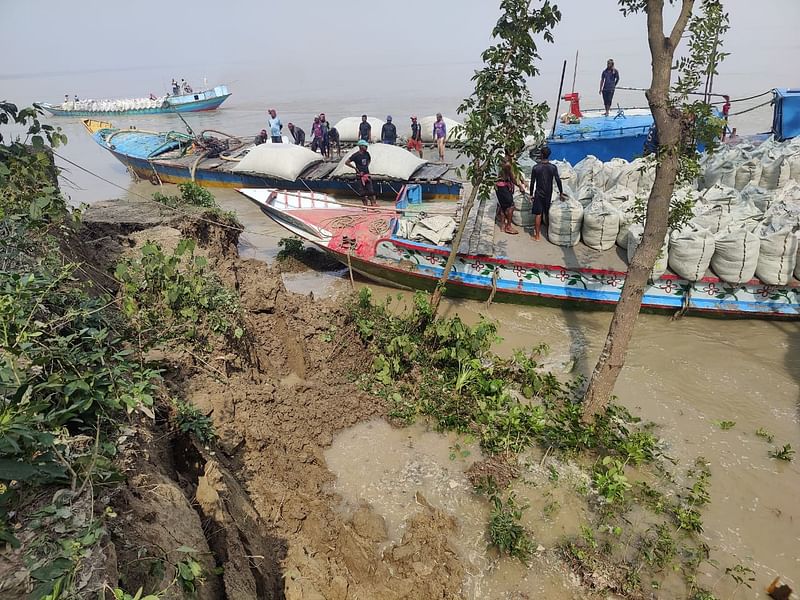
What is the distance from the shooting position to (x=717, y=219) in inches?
283

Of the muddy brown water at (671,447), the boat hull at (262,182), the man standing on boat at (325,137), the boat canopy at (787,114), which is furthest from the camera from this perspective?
the man standing on boat at (325,137)

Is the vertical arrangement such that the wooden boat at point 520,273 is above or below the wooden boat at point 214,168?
below

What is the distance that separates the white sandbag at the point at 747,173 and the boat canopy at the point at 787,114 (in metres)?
4.27

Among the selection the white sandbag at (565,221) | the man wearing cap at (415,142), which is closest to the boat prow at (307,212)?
the white sandbag at (565,221)

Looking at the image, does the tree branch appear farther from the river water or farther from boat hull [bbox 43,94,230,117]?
boat hull [bbox 43,94,230,117]

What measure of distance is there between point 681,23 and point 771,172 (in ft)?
24.4

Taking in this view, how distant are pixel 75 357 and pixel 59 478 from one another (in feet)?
2.98

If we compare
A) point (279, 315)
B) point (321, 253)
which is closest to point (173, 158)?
point (321, 253)

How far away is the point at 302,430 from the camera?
4750mm

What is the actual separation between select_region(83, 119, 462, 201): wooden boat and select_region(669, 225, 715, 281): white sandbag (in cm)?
596

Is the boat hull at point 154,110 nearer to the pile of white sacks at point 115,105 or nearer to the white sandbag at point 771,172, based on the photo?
the pile of white sacks at point 115,105

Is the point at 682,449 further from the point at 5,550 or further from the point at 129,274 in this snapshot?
the point at 129,274

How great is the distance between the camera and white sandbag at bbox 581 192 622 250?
7418 mm

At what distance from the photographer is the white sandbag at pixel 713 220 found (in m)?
7.10
